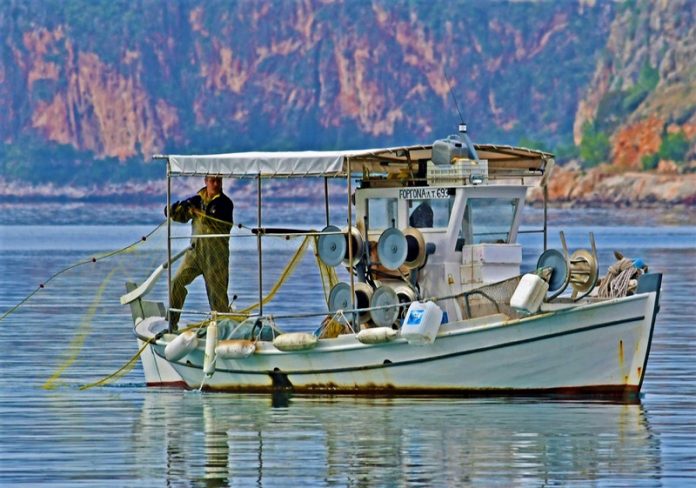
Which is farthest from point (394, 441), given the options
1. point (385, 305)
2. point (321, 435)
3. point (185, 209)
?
point (185, 209)

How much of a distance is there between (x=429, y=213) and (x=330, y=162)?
1.62 m

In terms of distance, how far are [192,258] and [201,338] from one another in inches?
50.4

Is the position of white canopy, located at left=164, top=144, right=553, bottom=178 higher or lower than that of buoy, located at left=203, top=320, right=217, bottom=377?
higher

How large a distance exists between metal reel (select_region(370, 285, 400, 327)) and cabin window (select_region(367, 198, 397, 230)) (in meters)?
1.23

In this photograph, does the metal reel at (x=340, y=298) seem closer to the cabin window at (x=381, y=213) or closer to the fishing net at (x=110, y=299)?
the fishing net at (x=110, y=299)

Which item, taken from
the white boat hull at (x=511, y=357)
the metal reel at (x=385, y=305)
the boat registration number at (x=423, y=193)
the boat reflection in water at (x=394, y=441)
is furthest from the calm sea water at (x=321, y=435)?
the boat registration number at (x=423, y=193)

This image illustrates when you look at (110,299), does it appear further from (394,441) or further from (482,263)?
(394,441)

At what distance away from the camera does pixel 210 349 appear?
1112 inches

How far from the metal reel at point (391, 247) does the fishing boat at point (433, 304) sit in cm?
2

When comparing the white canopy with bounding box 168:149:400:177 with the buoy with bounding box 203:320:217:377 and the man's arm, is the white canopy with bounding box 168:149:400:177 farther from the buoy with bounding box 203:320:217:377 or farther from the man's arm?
the buoy with bounding box 203:320:217:377

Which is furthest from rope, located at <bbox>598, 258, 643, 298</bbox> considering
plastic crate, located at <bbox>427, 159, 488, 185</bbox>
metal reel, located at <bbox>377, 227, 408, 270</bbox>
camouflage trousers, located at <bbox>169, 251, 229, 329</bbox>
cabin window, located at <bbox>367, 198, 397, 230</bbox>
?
camouflage trousers, located at <bbox>169, 251, 229, 329</bbox>

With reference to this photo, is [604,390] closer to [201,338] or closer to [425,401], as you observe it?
[425,401]

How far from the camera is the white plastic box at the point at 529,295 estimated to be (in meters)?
25.8

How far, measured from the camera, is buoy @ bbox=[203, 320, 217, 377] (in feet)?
92.6
